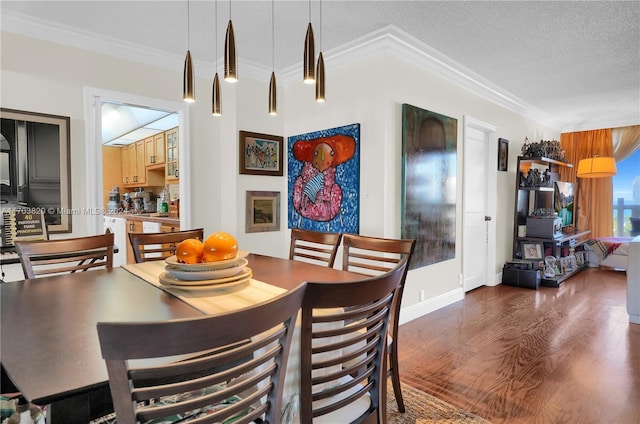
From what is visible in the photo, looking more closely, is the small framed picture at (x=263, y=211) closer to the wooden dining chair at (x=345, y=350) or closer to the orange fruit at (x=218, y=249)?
the orange fruit at (x=218, y=249)

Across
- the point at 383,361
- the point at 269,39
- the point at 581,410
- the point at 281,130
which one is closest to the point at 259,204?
the point at 281,130

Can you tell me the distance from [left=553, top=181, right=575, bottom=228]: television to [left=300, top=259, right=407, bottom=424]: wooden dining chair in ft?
17.3

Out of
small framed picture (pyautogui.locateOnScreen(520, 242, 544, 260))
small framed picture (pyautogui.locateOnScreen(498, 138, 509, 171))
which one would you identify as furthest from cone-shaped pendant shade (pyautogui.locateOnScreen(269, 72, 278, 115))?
small framed picture (pyautogui.locateOnScreen(520, 242, 544, 260))

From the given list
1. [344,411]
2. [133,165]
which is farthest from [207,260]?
[133,165]

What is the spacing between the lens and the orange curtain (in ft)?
20.2

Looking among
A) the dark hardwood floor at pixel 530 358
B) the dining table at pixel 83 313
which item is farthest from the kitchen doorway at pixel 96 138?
the dark hardwood floor at pixel 530 358

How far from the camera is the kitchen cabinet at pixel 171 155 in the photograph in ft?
16.7

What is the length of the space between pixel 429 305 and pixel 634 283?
1826 mm

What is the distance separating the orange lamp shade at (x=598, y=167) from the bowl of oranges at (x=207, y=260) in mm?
6201

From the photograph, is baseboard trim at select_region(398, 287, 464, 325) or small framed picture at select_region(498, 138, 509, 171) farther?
small framed picture at select_region(498, 138, 509, 171)

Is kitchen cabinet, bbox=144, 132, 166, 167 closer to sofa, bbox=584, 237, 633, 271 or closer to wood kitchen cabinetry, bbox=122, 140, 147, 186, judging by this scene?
wood kitchen cabinetry, bbox=122, 140, 147, 186

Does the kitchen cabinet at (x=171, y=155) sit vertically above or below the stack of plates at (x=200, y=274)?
above

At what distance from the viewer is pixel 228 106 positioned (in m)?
3.53

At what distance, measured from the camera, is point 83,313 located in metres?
1.18
